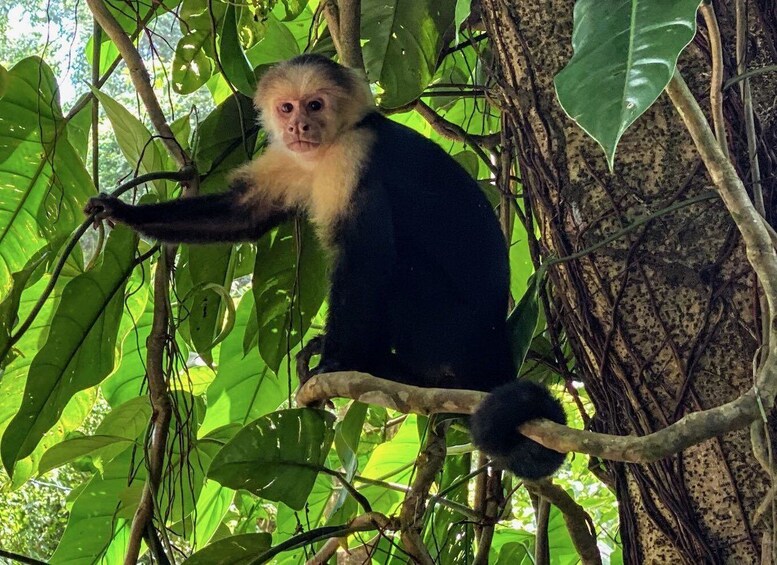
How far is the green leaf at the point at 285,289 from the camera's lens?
79.7 inches

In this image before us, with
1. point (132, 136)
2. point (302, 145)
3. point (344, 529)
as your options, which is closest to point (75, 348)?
point (132, 136)

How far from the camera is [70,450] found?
177 centimetres

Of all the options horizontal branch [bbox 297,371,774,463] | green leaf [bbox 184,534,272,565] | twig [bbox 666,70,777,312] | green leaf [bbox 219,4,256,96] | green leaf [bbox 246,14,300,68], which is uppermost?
green leaf [bbox 246,14,300,68]

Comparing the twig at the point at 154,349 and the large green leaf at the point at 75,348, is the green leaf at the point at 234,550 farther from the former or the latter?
the large green leaf at the point at 75,348

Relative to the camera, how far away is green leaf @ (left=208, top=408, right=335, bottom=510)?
1536mm

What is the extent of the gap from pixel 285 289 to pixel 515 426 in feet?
2.65

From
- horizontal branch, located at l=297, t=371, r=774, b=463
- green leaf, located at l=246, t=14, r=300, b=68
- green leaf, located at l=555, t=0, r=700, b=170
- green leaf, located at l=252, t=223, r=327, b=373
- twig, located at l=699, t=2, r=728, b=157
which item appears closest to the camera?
green leaf, located at l=555, t=0, r=700, b=170

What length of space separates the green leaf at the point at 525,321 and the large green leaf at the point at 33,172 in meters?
1.01

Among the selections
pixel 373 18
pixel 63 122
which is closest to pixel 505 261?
pixel 373 18

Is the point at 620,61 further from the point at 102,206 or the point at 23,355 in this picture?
the point at 23,355

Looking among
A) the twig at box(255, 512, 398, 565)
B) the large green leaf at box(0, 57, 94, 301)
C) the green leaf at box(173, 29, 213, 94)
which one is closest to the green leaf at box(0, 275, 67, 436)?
the large green leaf at box(0, 57, 94, 301)

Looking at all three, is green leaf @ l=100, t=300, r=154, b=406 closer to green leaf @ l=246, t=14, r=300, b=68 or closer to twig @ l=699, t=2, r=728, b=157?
green leaf @ l=246, t=14, r=300, b=68

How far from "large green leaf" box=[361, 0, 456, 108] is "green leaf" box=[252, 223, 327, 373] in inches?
16.9

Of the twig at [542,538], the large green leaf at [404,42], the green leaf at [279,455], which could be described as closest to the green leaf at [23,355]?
the green leaf at [279,455]
